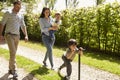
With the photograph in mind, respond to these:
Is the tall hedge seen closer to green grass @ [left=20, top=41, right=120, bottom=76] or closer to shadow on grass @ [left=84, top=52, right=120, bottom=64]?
shadow on grass @ [left=84, top=52, right=120, bottom=64]

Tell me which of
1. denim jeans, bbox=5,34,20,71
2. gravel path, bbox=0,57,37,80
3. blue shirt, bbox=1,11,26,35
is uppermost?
blue shirt, bbox=1,11,26,35

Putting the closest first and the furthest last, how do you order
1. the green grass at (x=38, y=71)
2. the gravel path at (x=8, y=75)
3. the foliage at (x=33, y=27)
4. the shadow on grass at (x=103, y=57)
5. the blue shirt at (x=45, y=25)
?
1. the green grass at (x=38, y=71)
2. the gravel path at (x=8, y=75)
3. the blue shirt at (x=45, y=25)
4. the shadow on grass at (x=103, y=57)
5. the foliage at (x=33, y=27)

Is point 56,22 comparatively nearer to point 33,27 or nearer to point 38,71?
point 38,71

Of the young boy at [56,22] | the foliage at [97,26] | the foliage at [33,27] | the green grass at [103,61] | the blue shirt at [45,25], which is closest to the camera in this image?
the young boy at [56,22]

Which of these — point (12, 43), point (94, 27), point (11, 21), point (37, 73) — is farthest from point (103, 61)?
point (11, 21)

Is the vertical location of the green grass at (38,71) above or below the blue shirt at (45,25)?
below

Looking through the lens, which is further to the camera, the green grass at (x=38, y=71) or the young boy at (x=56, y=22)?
the young boy at (x=56, y=22)

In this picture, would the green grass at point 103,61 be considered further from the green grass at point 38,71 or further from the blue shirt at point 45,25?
the blue shirt at point 45,25

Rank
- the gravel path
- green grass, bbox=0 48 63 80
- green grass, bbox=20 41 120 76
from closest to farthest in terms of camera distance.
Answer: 1. green grass, bbox=0 48 63 80
2. the gravel path
3. green grass, bbox=20 41 120 76

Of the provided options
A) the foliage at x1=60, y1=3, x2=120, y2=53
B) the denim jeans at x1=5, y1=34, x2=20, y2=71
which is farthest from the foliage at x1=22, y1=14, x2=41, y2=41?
the denim jeans at x1=5, y1=34, x2=20, y2=71

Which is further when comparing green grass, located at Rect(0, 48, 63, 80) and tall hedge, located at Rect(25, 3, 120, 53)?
tall hedge, located at Rect(25, 3, 120, 53)

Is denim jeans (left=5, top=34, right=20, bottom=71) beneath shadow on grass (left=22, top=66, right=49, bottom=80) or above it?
above

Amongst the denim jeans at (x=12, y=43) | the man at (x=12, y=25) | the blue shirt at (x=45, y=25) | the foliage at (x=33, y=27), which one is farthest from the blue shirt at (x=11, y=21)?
the foliage at (x=33, y=27)

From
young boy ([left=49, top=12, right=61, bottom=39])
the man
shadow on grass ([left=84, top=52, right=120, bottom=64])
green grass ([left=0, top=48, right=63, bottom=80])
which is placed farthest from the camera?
shadow on grass ([left=84, top=52, right=120, bottom=64])
